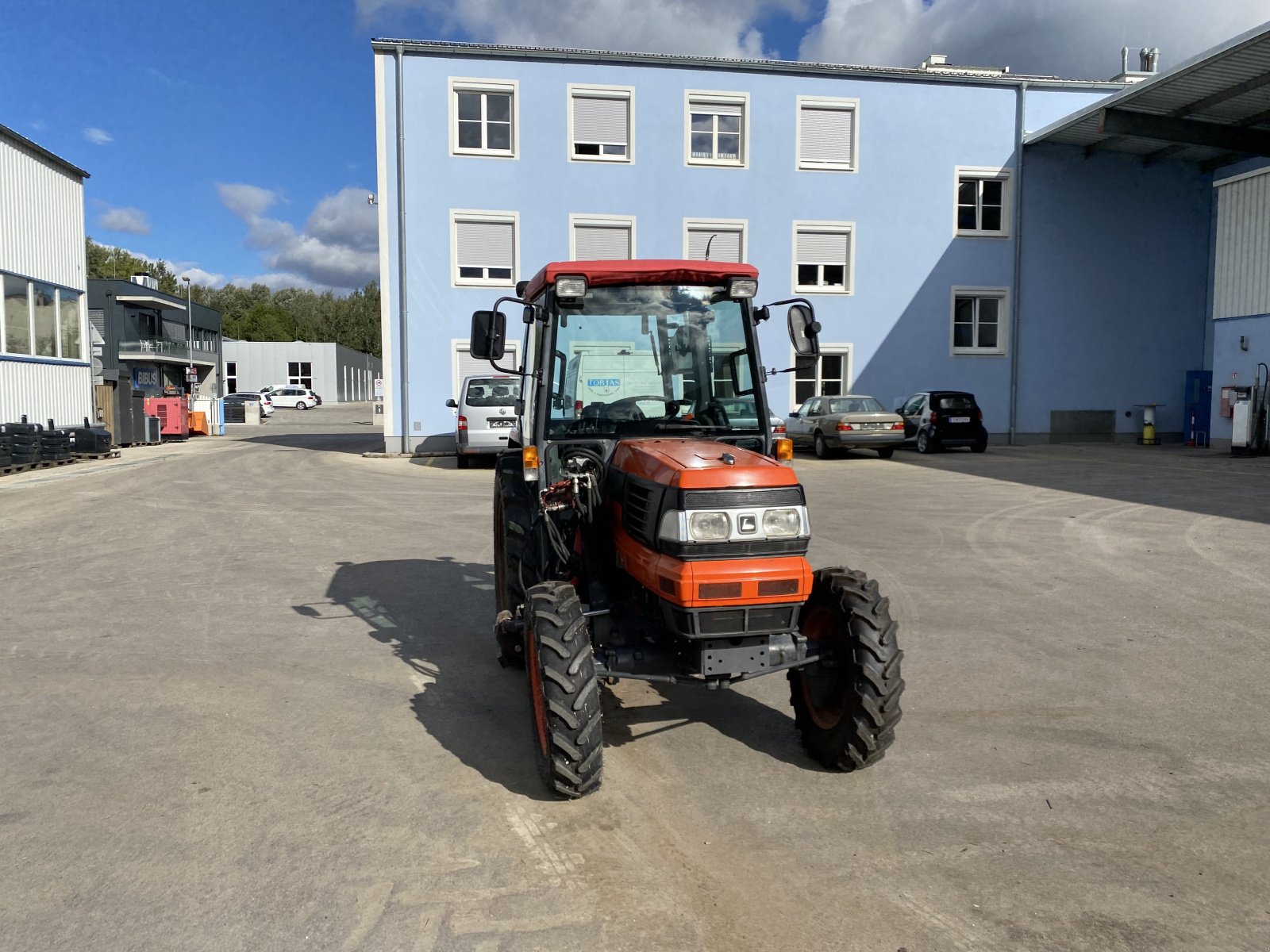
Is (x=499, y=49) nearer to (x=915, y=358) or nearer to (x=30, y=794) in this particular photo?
(x=915, y=358)

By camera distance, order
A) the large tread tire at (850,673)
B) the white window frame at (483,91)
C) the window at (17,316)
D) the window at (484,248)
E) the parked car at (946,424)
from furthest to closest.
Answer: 1. the window at (484,248)
2. the white window frame at (483,91)
3. the parked car at (946,424)
4. the window at (17,316)
5. the large tread tire at (850,673)

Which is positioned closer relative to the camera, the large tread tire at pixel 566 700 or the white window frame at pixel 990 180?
the large tread tire at pixel 566 700

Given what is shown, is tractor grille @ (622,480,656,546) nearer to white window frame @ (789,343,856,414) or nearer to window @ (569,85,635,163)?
white window frame @ (789,343,856,414)

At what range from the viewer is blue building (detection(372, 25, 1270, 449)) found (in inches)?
950

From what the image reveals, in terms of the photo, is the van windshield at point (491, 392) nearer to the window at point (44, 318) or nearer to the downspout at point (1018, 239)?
the window at point (44, 318)

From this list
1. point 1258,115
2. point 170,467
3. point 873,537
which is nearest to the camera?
point 873,537

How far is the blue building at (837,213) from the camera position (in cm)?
2414

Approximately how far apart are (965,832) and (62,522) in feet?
37.5

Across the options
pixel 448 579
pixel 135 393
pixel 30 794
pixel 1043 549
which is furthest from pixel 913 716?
pixel 135 393

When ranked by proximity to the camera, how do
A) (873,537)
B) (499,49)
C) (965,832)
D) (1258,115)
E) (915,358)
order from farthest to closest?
(915,358) → (499,49) → (1258,115) → (873,537) → (965,832)

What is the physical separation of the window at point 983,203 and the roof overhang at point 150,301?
45.8 m

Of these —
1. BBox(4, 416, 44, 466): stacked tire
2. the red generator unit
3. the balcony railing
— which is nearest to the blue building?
BBox(4, 416, 44, 466): stacked tire

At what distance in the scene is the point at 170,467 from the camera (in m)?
19.5

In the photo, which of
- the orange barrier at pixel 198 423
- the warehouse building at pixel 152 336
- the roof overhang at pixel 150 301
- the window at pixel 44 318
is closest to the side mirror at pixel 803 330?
the window at pixel 44 318
